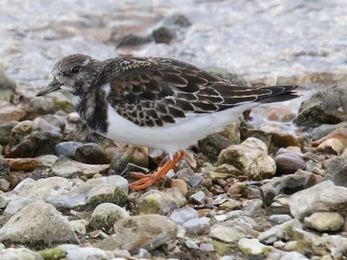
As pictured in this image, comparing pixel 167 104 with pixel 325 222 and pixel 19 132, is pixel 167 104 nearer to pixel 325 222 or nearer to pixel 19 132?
pixel 325 222

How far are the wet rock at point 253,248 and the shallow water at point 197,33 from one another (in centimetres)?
440

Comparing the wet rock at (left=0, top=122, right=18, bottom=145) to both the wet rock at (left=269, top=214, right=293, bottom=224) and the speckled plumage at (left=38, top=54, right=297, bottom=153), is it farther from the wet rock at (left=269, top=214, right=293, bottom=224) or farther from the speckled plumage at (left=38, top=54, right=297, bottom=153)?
the wet rock at (left=269, top=214, right=293, bottom=224)

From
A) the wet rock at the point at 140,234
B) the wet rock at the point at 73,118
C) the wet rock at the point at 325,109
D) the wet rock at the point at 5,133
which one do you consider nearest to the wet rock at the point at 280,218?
the wet rock at the point at 140,234

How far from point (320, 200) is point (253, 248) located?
55cm

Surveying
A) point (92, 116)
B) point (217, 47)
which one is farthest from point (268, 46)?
point (92, 116)

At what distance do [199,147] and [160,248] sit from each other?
6.68ft

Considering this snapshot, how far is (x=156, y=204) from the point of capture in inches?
174

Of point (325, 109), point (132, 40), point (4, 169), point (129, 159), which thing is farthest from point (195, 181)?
point (132, 40)

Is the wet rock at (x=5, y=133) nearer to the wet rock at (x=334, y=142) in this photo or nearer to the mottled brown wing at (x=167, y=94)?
the mottled brown wing at (x=167, y=94)

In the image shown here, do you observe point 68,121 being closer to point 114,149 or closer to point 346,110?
point 114,149

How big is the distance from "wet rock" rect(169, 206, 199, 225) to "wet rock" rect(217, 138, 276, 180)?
32.8 inches

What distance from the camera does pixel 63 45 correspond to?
966cm

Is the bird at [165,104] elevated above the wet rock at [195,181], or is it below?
above

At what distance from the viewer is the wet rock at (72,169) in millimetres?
5254
